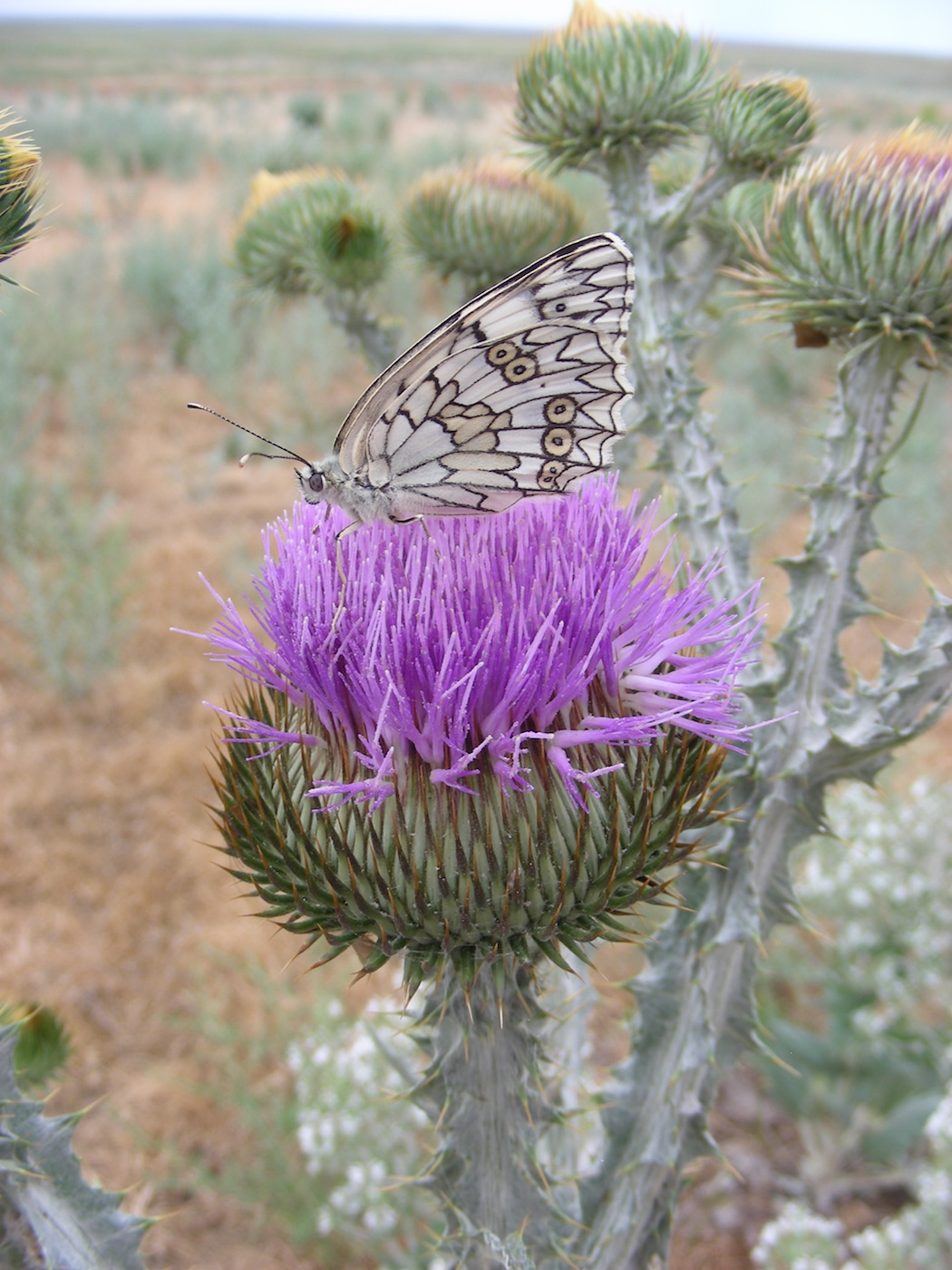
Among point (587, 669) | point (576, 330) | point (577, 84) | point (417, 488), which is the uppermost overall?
point (577, 84)

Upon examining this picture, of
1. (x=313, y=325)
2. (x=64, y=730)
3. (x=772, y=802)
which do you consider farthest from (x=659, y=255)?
(x=313, y=325)

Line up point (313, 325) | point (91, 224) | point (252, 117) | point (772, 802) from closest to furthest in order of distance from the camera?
point (772, 802)
point (313, 325)
point (91, 224)
point (252, 117)

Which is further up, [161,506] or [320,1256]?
[161,506]

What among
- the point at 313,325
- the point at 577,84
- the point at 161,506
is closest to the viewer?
the point at 577,84

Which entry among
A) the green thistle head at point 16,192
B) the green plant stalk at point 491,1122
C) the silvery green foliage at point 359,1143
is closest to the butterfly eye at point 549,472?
the green plant stalk at point 491,1122

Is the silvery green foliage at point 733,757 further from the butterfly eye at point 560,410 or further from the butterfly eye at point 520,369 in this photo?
the butterfly eye at point 520,369

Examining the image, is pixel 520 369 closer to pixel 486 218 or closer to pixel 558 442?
pixel 558 442

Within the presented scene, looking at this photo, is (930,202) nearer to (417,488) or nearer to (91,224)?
(417,488)
